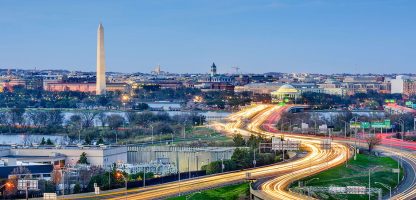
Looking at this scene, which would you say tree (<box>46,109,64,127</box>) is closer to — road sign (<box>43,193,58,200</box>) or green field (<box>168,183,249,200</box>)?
green field (<box>168,183,249,200</box>)

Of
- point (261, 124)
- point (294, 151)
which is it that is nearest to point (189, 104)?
point (261, 124)

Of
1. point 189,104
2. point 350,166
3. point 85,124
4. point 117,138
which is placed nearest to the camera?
point 350,166

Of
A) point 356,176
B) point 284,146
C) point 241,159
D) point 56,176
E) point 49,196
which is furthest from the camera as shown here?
point 284,146

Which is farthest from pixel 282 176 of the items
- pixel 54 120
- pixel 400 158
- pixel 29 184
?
pixel 54 120

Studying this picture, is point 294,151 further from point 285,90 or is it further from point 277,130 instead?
point 285,90

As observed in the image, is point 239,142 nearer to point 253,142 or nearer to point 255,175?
point 253,142

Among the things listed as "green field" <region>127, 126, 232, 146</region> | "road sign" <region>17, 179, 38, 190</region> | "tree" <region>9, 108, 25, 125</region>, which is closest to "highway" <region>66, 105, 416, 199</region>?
"road sign" <region>17, 179, 38, 190</region>

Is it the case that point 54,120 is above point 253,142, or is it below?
below

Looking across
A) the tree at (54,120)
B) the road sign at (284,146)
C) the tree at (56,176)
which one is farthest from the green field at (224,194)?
the tree at (54,120)
